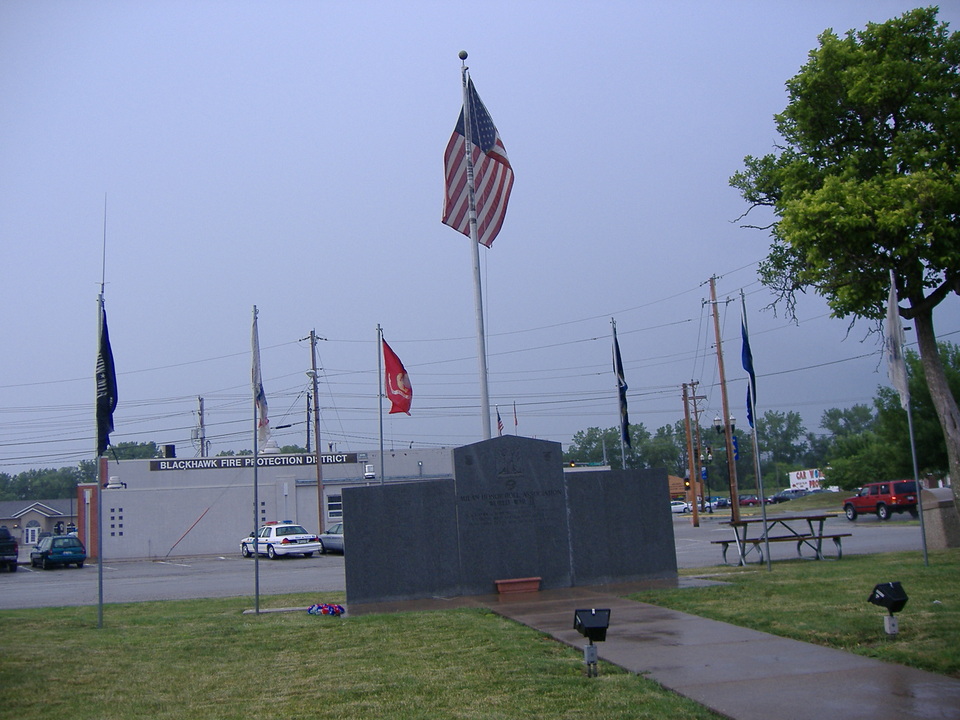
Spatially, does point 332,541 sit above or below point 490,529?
below

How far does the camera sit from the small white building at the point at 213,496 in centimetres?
4603

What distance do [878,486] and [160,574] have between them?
109ft

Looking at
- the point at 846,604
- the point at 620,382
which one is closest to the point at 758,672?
the point at 846,604

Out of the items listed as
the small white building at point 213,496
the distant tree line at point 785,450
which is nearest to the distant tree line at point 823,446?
the distant tree line at point 785,450

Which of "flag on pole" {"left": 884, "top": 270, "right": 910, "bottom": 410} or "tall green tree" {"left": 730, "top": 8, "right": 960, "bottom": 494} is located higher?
"tall green tree" {"left": 730, "top": 8, "right": 960, "bottom": 494}

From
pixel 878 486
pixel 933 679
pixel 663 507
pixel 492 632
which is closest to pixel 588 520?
pixel 663 507

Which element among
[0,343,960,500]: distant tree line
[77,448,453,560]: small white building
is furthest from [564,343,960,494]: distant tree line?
[77,448,453,560]: small white building

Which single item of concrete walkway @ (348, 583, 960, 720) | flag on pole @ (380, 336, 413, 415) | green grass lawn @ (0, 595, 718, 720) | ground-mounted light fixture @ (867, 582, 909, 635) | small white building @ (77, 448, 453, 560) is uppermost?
flag on pole @ (380, 336, 413, 415)

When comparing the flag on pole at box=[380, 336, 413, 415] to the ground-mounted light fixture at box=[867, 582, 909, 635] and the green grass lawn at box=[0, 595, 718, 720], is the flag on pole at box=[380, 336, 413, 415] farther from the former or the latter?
the ground-mounted light fixture at box=[867, 582, 909, 635]

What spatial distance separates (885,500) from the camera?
142 feet

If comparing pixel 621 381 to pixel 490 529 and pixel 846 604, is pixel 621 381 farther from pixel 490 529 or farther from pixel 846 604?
pixel 846 604

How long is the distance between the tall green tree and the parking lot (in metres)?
6.48

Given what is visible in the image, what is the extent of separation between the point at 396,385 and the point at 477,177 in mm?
14293

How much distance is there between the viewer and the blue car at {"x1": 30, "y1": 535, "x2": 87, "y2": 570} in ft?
129
